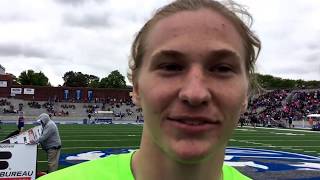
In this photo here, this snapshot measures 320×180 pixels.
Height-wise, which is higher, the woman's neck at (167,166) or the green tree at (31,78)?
the green tree at (31,78)

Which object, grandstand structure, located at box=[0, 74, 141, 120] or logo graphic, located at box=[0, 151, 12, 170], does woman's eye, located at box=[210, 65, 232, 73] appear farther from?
grandstand structure, located at box=[0, 74, 141, 120]

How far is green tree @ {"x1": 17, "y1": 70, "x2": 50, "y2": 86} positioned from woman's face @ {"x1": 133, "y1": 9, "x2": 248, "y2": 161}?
92.2 m

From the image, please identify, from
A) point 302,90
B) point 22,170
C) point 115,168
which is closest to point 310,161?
point 22,170

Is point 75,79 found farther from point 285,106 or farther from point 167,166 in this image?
point 167,166

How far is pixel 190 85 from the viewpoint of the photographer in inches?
45.0

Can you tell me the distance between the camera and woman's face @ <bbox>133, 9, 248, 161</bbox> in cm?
112

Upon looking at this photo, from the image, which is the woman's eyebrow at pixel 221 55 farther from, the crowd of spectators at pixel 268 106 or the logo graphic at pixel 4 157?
the crowd of spectators at pixel 268 106

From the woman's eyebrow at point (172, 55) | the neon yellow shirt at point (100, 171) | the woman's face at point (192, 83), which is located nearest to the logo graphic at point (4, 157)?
the neon yellow shirt at point (100, 171)

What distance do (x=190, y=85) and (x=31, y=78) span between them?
9395 centimetres

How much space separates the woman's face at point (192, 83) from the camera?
44.2 inches

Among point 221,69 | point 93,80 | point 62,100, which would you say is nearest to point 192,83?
point 221,69

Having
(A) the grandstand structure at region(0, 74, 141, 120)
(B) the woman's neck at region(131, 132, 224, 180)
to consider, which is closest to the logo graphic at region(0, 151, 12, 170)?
(B) the woman's neck at region(131, 132, 224, 180)

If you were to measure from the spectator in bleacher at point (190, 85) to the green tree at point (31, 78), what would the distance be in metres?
92.2

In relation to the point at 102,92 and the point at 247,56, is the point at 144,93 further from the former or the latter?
the point at 102,92
